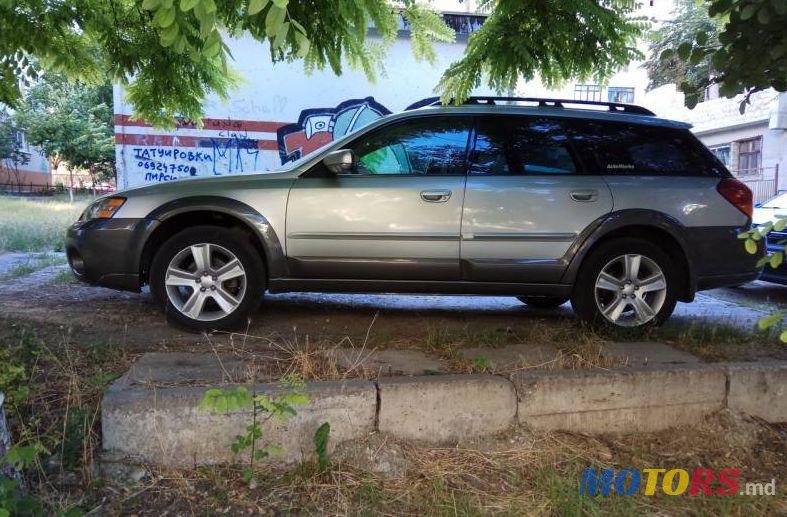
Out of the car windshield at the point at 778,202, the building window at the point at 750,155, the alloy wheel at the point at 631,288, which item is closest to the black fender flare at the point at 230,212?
the alloy wheel at the point at 631,288

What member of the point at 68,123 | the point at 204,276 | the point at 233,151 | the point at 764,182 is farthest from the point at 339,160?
the point at 68,123

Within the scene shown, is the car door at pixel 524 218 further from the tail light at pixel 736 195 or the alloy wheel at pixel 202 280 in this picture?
the alloy wheel at pixel 202 280

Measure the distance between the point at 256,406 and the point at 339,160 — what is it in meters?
1.90

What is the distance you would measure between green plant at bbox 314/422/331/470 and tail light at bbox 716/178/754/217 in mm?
3505

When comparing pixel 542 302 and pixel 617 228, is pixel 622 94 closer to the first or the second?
pixel 542 302

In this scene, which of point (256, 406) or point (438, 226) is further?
point (438, 226)

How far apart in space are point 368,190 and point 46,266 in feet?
16.6

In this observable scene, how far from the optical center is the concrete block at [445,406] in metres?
3.11

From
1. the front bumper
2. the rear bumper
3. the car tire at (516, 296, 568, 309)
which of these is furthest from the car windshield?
the front bumper

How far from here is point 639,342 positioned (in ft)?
13.6

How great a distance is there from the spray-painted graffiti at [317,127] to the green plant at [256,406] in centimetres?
706

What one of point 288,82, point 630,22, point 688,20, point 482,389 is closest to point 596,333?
point 482,389

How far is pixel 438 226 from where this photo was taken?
13.9 feet

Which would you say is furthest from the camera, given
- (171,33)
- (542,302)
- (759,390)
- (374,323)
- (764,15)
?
(542,302)
